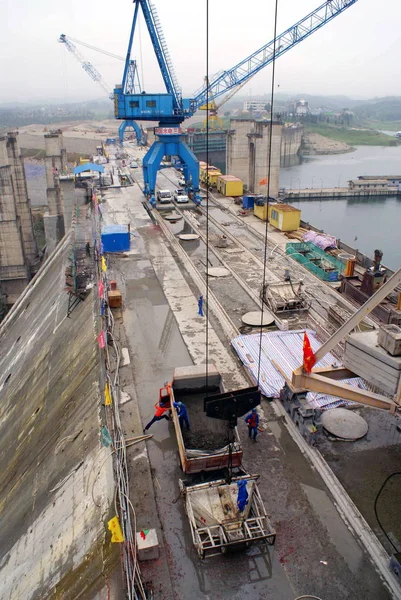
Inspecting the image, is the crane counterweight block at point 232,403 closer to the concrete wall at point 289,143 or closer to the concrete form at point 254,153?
the concrete form at point 254,153

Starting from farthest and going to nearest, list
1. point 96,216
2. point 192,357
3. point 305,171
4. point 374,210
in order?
point 305,171
point 374,210
point 96,216
point 192,357

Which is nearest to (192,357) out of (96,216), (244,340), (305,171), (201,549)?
(244,340)

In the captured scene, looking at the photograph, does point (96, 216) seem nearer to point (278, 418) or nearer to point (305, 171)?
point (278, 418)

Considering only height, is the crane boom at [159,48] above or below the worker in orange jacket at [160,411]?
above

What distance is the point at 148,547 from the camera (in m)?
7.98

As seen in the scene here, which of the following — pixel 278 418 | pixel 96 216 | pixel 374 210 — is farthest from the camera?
pixel 374 210

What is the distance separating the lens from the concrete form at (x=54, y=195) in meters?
41.8

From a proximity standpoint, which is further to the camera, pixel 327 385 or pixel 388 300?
pixel 388 300

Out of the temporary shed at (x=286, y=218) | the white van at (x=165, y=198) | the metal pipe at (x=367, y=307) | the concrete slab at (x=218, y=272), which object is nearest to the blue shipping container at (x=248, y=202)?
the temporary shed at (x=286, y=218)

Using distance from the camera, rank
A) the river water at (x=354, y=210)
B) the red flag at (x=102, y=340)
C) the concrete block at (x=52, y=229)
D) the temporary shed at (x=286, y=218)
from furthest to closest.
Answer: the river water at (x=354, y=210) < the concrete block at (x=52, y=229) < the temporary shed at (x=286, y=218) < the red flag at (x=102, y=340)

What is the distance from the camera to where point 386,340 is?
24.8 ft

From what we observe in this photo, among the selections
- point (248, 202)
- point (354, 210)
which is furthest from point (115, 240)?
point (354, 210)

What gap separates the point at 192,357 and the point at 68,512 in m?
5.69

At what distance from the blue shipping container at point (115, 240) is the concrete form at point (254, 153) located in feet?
58.6
